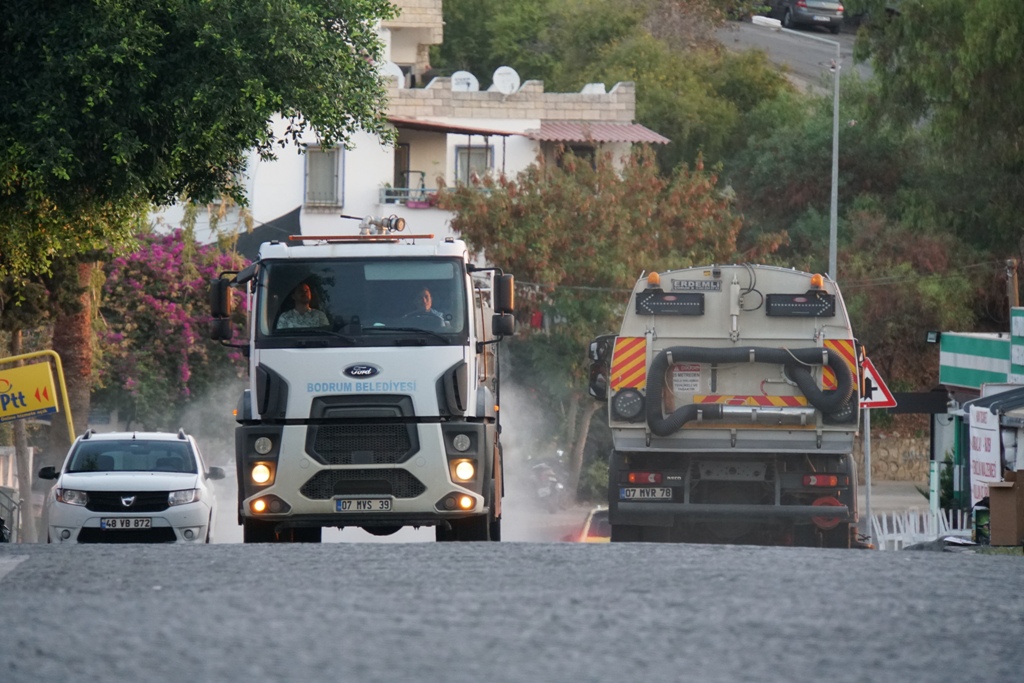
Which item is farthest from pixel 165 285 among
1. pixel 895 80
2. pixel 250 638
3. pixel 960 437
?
pixel 250 638

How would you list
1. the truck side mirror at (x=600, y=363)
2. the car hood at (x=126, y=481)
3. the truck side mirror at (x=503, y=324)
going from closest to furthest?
the truck side mirror at (x=503, y=324)
the truck side mirror at (x=600, y=363)
the car hood at (x=126, y=481)

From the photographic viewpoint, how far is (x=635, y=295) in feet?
53.5

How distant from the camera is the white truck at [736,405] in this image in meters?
15.8

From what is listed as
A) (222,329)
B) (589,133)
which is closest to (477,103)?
(589,133)

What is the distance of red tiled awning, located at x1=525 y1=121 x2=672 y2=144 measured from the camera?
4603 cm

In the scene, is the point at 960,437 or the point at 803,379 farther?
the point at 960,437

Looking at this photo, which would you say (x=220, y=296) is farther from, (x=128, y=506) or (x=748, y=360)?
(x=748, y=360)

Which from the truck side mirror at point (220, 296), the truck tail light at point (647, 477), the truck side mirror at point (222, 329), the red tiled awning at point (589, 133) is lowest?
the truck tail light at point (647, 477)

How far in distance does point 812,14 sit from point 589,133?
2854 centimetres

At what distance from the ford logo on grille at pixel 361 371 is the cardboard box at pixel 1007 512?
5.55 m

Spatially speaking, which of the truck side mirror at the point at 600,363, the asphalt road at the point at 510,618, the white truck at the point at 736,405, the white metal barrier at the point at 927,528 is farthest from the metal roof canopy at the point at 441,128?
the asphalt road at the point at 510,618

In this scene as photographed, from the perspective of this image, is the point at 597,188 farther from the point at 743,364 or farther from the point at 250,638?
the point at 250,638

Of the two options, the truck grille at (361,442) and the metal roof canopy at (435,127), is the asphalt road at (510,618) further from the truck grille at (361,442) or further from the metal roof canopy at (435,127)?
the metal roof canopy at (435,127)

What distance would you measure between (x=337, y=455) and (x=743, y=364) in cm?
412
